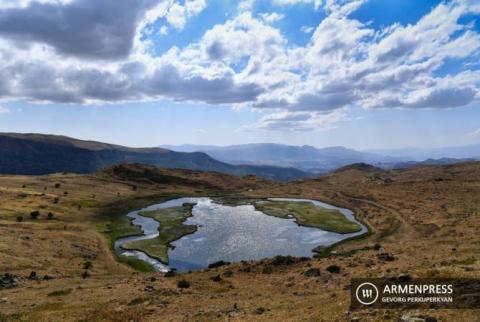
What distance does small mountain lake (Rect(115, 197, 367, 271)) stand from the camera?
262ft

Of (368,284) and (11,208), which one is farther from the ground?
(368,284)

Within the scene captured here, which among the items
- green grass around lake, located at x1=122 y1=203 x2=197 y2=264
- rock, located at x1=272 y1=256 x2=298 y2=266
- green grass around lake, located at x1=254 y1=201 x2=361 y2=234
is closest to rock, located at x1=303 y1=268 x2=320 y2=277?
rock, located at x1=272 y1=256 x2=298 y2=266

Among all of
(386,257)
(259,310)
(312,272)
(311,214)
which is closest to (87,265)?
(312,272)

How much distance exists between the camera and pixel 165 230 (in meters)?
105

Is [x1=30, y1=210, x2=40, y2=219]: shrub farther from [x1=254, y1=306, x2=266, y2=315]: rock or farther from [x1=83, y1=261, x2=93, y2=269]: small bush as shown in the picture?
[x1=254, y1=306, x2=266, y2=315]: rock

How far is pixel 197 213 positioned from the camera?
5369 inches

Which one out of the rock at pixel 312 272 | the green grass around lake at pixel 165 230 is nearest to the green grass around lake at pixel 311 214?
the green grass around lake at pixel 165 230

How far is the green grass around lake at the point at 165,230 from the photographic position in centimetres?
8531

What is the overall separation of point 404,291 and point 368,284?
4.25m

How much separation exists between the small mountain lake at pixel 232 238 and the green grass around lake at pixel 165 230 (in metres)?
1.38

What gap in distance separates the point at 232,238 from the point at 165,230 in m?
21.5

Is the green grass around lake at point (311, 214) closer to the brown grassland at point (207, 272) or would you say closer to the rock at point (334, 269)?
the brown grassland at point (207, 272)

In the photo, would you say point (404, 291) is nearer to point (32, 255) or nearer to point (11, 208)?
point (32, 255)

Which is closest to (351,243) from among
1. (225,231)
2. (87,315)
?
(225,231)
